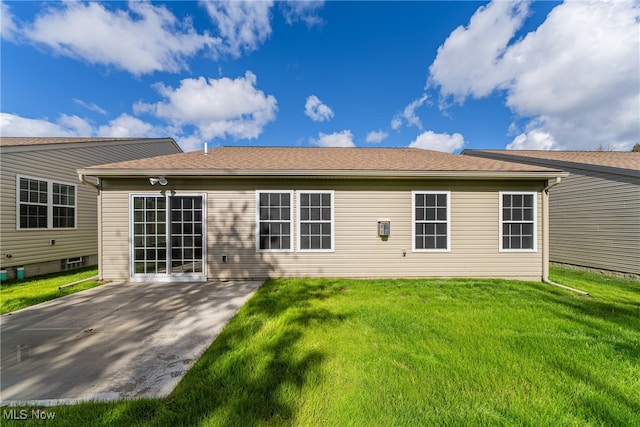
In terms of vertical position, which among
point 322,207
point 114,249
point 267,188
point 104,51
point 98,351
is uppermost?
point 104,51

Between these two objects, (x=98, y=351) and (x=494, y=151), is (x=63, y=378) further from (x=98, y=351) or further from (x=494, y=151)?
(x=494, y=151)

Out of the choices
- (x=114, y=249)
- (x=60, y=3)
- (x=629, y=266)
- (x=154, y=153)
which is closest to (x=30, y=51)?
(x=60, y=3)

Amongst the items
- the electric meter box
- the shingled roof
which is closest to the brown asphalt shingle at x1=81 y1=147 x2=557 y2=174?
the shingled roof

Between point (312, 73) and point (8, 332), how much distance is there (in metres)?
14.5

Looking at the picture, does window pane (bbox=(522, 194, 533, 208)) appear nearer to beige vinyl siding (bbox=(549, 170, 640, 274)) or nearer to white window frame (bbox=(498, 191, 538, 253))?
white window frame (bbox=(498, 191, 538, 253))

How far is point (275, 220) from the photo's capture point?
6.05 metres

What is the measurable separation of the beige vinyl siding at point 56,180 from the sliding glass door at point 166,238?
11.3 feet

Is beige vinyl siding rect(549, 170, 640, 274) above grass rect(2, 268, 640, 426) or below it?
above

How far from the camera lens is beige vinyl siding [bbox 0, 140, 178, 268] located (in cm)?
613

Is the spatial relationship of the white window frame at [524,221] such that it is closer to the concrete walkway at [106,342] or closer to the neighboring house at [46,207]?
the concrete walkway at [106,342]

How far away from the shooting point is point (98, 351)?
9.18ft

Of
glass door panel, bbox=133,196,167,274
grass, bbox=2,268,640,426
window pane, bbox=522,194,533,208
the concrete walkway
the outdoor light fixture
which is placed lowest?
the concrete walkway

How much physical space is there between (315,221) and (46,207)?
8.12 metres

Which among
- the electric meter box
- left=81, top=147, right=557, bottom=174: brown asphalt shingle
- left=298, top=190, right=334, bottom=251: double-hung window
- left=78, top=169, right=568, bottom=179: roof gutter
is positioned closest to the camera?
left=78, top=169, right=568, bottom=179: roof gutter
